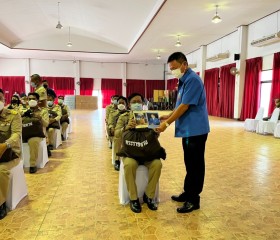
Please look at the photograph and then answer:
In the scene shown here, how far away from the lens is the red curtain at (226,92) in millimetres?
10875

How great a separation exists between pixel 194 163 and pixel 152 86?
17.8 m

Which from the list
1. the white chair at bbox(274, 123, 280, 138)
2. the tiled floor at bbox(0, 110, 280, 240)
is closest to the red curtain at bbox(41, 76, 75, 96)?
the white chair at bbox(274, 123, 280, 138)

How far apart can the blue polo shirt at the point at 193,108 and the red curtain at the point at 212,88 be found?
34.8 feet

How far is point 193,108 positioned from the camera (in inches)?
87.3

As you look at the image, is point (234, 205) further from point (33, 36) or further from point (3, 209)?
point (33, 36)

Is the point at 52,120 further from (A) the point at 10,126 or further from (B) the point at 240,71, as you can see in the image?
(B) the point at 240,71

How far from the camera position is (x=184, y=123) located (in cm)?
224

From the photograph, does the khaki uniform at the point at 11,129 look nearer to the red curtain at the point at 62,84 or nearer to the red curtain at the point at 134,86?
the red curtain at the point at 62,84

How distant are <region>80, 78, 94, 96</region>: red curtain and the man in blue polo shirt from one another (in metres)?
17.1

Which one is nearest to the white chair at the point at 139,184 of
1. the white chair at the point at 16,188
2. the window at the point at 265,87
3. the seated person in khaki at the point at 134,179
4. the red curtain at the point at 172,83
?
the seated person in khaki at the point at 134,179

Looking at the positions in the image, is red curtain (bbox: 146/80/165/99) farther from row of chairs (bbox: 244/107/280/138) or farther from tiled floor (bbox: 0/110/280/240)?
tiled floor (bbox: 0/110/280/240)

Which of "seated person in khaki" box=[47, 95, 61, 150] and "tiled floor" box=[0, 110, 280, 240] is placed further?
"seated person in khaki" box=[47, 95, 61, 150]

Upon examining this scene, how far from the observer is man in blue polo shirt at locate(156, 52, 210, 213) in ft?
7.13

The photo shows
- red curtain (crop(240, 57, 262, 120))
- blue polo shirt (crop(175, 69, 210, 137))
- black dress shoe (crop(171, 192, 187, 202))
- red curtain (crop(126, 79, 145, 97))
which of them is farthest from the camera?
red curtain (crop(126, 79, 145, 97))
